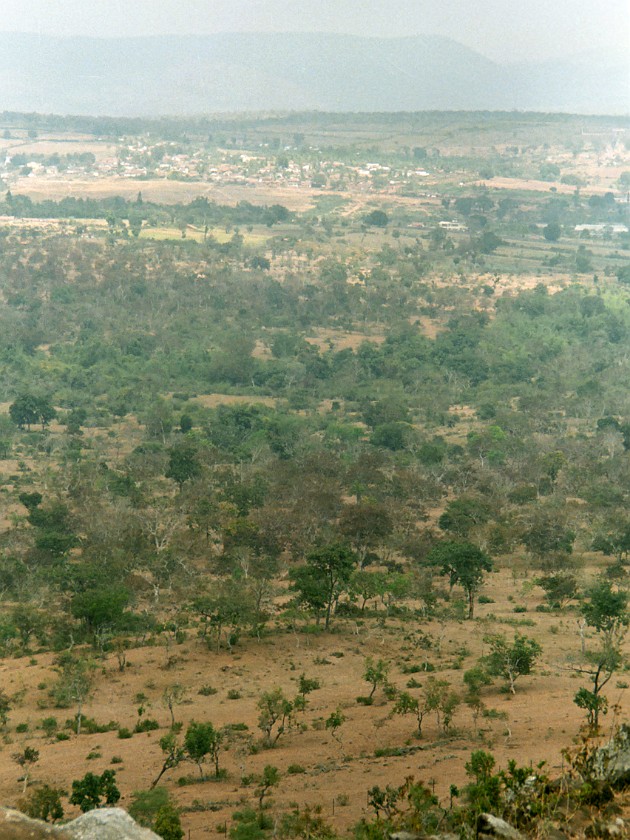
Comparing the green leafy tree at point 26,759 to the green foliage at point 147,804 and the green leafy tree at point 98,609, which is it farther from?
the green leafy tree at point 98,609

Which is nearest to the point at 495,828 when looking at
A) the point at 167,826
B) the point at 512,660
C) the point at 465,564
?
the point at 167,826

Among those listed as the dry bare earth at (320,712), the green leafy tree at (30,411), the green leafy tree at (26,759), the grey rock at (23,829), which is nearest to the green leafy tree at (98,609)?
the dry bare earth at (320,712)

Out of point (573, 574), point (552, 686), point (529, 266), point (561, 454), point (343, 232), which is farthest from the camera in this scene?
point (343, 232)

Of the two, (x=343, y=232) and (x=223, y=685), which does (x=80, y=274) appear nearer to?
(x=343, y=232)

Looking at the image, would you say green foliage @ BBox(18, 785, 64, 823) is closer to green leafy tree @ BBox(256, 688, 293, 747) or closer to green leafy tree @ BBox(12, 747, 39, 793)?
green leafy tree @ BBox(12, 747, 39, 793)

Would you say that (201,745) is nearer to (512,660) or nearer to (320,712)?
(320,712)

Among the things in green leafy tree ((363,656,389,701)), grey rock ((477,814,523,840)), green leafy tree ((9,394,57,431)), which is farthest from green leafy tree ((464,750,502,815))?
green leafy tree ((9,394,57,431))

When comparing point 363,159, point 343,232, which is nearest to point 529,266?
point 343,232
